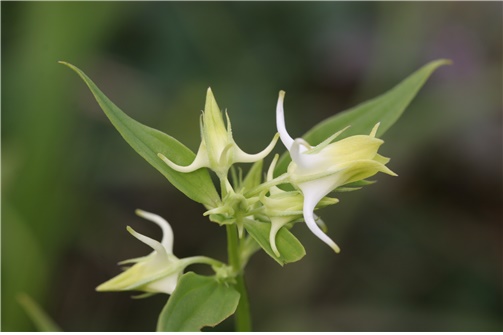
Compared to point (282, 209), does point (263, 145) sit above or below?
above

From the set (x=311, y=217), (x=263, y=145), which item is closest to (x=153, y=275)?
(x=311, y=217)

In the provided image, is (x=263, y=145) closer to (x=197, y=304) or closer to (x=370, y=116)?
(x=370, y=116)

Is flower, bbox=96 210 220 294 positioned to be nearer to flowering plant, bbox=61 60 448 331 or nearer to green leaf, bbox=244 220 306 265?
flowering plant, bbox=61 60 448 331

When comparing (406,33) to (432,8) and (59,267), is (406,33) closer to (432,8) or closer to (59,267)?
(432,8)

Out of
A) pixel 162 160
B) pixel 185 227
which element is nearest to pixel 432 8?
pixel 185 227

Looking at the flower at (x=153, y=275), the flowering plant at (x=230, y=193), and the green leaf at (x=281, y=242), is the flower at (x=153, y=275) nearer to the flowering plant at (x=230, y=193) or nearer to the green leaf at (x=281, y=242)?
the flowering plant at (x=230, y=193)
